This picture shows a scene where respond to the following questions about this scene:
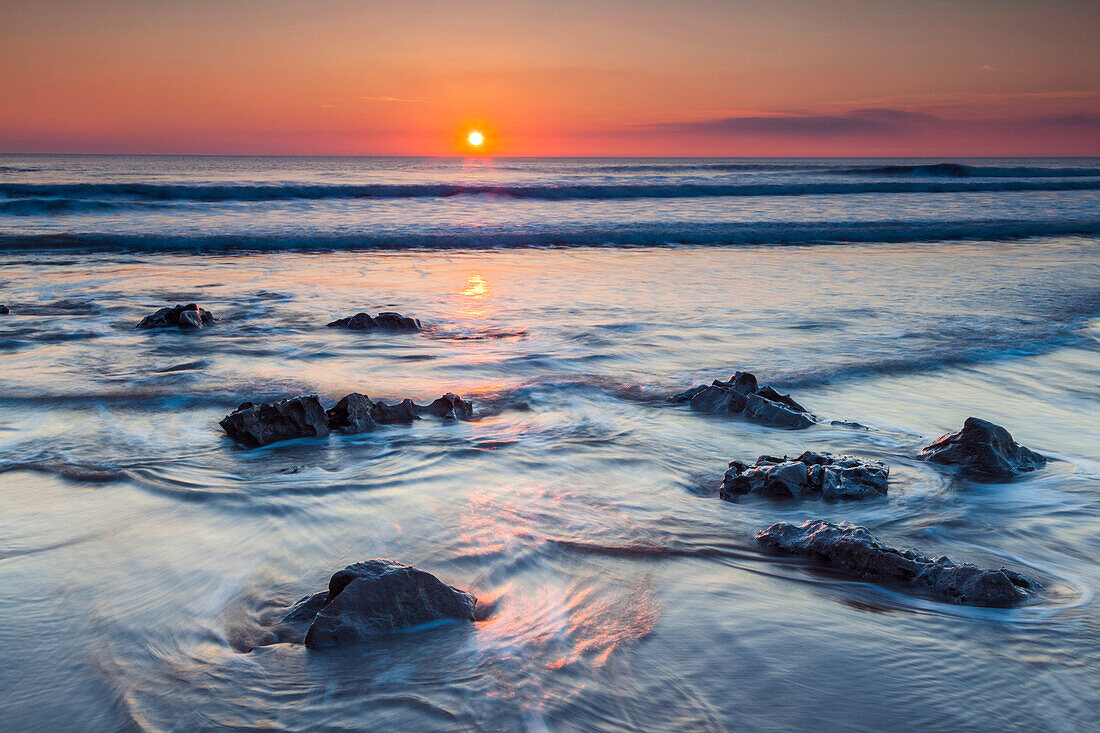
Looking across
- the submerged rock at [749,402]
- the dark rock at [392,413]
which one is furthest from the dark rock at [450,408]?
the submerged rock at [749,402]

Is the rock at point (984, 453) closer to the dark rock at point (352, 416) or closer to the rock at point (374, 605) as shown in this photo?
the rock at point (374, 605)

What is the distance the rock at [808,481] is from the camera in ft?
9.68

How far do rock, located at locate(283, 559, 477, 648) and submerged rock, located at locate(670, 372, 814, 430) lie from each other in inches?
86.8

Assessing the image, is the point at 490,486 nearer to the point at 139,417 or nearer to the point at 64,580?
the point at 64,580

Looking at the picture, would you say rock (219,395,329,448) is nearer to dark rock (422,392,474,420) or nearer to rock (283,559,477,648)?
dark rock (422,392,474,420)

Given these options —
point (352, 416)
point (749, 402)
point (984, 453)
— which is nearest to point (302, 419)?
point (352, 416)

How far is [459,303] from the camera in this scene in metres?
7.56

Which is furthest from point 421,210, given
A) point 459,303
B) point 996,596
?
point 996,596

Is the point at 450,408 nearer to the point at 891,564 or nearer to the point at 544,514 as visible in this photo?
the point at 544,514

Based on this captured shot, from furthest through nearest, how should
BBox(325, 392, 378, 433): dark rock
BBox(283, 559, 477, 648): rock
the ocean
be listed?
BBox(325, 392, 378, 433): dark rock
BBox(283, 559, 477, 648): rock
the ocean

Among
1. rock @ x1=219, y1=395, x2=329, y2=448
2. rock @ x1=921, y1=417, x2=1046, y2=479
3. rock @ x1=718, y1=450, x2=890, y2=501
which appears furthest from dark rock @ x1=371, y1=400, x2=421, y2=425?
rock @ x1=921, y1=417, x2=1046, y2=479

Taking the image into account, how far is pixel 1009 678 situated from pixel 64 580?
2.73 metres

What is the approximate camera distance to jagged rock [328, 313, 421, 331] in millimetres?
6062

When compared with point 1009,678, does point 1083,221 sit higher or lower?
higher
